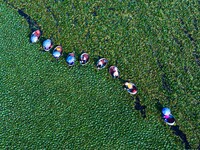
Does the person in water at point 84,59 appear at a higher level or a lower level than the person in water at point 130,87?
higher

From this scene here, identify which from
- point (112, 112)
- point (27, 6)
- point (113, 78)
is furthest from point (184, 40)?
point (27, 6)

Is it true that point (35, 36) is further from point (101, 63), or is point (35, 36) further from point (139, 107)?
point (139, 107)

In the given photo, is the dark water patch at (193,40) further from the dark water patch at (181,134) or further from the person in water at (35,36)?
the person in water at (35,36)

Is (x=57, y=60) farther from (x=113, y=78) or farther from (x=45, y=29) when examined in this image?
(x=113, y=78)

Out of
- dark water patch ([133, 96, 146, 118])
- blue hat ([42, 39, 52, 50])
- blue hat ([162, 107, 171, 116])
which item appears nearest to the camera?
blue hat ([162, 107, 171, 116])

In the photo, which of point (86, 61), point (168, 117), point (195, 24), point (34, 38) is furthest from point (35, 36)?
point (195, 24)

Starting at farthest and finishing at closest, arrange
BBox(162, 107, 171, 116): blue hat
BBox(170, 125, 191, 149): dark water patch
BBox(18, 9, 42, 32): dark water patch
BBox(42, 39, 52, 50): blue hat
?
BBox(18, 9, 42, 32): dark water patch → BBox(42, 39, 52, 50): blue hat → BBox(162, 107, 171, 116): blue hat → BBox(170, 125, 191, 149): dark water patch

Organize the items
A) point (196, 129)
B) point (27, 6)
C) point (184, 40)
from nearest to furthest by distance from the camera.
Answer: point (196, 129)
point (184, 40)
point (27, 6)

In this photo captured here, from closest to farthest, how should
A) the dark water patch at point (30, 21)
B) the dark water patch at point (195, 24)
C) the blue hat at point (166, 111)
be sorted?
the blue hat at point (166, 111) → the dark water patch at point (195, 24) → the dark water patch at point (30, 21)

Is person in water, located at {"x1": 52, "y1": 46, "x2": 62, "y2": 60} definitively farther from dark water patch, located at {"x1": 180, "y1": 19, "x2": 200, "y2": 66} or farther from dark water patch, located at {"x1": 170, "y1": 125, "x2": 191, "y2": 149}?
dark water patch, located at {"x1": 170, "y1": 125, "x2": 191, "y2": 149}

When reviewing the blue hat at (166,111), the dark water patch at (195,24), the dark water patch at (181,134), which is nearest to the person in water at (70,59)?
the blue hat at (166,111)

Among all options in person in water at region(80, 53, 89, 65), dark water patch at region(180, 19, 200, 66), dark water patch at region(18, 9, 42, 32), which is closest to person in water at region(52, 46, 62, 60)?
person in water at region(80, 53, 89, 65)
